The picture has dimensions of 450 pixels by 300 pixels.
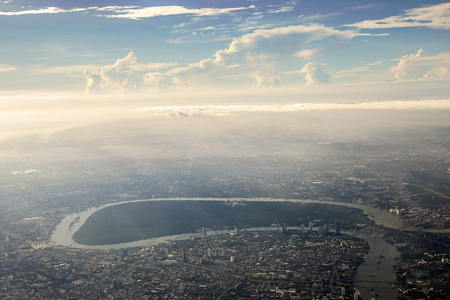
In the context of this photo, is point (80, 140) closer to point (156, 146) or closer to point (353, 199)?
point (156, 146)

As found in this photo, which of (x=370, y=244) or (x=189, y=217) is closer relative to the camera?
(x=370, y=244)

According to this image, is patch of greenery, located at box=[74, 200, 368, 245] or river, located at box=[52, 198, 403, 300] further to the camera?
patch of greenery, located at box=[74, 200, 368, 245]

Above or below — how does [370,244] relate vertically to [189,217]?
above

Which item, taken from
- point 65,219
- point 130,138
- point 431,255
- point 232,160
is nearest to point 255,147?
point 232,160

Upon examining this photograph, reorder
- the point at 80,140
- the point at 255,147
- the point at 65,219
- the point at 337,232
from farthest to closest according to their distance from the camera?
the point at 80,140
the point at 255,147
the point at 65,219
the point at 337,232

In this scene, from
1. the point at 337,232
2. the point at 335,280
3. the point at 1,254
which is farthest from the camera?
the point at 337,232

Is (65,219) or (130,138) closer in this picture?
(65,219)

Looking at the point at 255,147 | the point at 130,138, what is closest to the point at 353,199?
A: the point at 255,147

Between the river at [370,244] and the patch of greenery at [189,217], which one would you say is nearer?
the river at [370,244]
